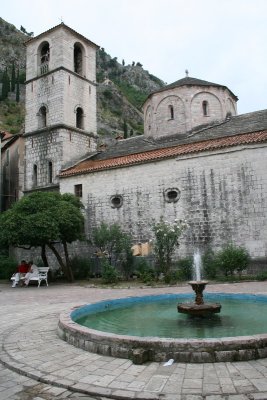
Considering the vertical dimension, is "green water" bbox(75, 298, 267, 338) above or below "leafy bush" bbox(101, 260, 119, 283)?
below

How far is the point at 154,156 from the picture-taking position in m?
20.6

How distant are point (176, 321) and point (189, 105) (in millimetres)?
19591

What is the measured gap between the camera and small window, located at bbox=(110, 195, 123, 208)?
21.3m

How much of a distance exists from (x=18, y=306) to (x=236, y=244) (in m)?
11.3

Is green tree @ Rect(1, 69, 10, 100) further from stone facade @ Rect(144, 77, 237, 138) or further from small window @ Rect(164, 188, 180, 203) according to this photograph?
small window @ Rect(164, 188, 180, 203)

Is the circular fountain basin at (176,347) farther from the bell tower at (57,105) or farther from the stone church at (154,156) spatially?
the bell tower at (57,105)

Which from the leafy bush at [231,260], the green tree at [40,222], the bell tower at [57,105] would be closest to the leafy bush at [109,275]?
the green tree at [40,222]

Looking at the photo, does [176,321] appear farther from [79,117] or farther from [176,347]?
[79,117]

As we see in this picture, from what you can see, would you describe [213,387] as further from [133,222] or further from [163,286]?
[133,222]

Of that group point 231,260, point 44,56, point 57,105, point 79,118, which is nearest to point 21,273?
point 231,260

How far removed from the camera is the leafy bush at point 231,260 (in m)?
15.8

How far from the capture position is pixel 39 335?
252 inches

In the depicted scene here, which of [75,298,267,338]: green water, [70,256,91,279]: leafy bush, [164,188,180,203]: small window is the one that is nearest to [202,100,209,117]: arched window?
[164,188,180,203]: small window

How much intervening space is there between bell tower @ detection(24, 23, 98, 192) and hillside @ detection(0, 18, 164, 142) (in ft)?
95.2
